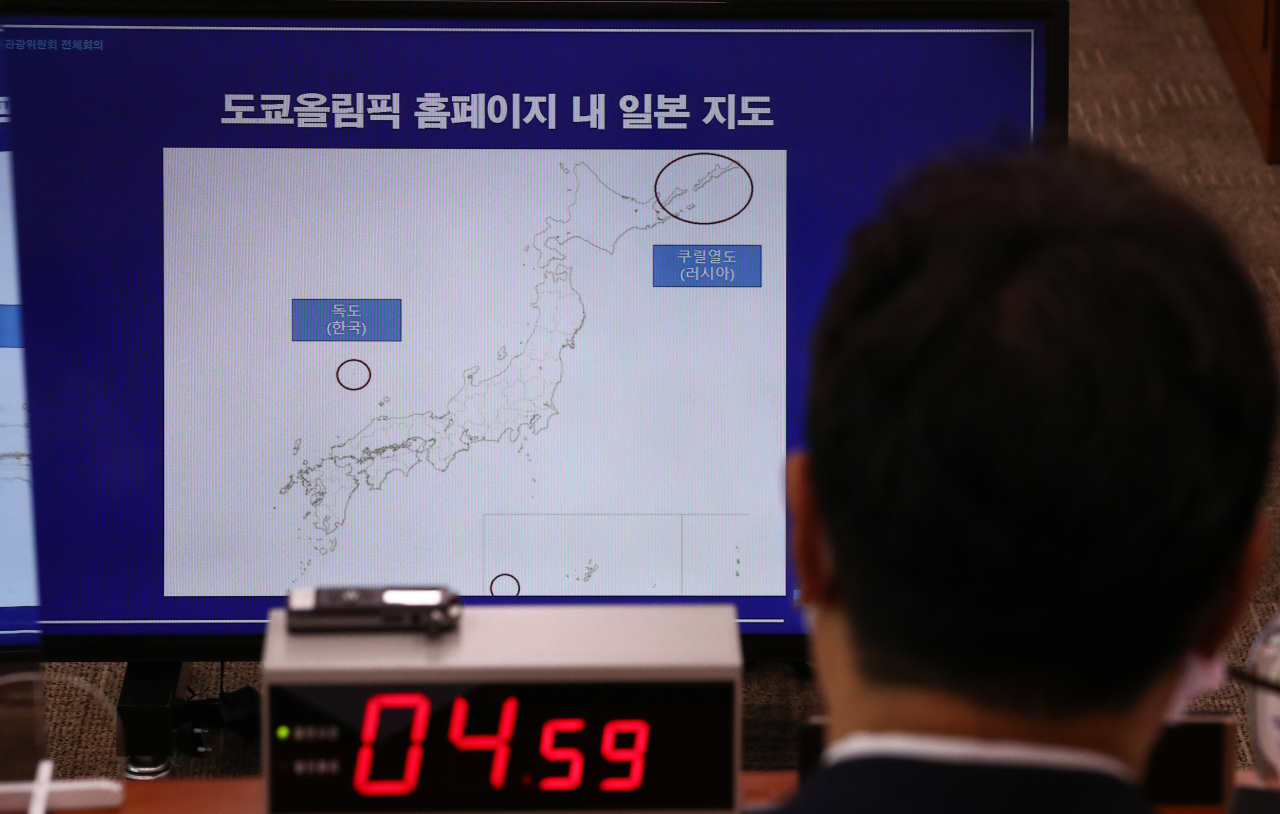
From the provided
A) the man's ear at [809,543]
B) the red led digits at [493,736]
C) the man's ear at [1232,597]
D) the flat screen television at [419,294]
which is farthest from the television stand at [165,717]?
the man's ear at [1232,597]

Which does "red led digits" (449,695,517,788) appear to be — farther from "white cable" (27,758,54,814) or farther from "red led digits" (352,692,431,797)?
"white cable" (27,758,54,814)

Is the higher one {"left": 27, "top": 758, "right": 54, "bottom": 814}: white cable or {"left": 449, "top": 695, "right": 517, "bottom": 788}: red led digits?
{"left": 449, "top": 695, "right": 517, "bottom": 788}: red led digits

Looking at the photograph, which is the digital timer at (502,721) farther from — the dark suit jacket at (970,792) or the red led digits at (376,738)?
the dark suit jacket at (970,792)

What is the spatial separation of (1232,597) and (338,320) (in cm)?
85

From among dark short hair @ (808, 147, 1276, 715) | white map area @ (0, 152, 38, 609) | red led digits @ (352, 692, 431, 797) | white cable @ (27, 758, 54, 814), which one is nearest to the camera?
dark short hair @ (808, 147, 1276, 715)

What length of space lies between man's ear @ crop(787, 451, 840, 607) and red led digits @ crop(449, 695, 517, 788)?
0.34 metres

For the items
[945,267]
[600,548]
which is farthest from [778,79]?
[945,267]

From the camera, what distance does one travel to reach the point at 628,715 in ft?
2.69

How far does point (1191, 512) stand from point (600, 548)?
780mm

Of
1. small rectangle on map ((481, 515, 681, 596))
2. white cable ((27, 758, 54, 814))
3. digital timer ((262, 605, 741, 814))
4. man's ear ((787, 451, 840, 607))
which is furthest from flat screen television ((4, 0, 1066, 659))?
man's ear ((787, 451, 840, 607))

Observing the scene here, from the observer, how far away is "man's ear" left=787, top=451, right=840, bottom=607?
0.50m

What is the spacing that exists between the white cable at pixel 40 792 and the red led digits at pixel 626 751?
1.54 feet

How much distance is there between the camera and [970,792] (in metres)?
0.47

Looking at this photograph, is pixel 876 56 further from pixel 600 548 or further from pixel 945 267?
pixel 945 267
